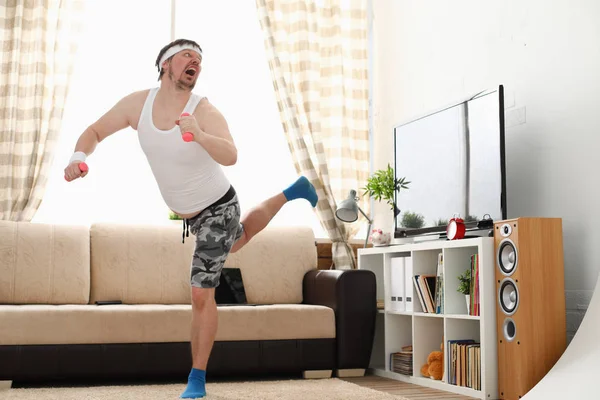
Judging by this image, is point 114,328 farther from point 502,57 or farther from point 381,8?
point 381,8

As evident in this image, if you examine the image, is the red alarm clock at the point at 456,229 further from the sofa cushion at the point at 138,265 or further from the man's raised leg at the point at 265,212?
the sofa cushion at the point at 138,265

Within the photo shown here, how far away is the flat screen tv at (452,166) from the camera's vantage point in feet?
11.3

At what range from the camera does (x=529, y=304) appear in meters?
3.02

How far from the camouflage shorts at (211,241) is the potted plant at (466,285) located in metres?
1.24

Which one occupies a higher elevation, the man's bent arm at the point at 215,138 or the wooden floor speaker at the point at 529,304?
the man's bent arm at the point at 215,138

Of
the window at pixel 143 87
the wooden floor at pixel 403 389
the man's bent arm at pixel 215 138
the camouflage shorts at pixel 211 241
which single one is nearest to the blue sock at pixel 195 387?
the camouflage shorts at pixel 211 241

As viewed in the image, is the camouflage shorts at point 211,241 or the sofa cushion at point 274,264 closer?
the camouflage shorts at point 211,241

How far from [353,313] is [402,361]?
39cm

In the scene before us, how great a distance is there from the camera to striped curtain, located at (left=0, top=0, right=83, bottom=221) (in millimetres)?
4363

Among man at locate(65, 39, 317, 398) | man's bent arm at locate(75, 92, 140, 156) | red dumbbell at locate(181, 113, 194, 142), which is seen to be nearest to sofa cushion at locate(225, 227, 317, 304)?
man at locate(65, 39, 317, 398)

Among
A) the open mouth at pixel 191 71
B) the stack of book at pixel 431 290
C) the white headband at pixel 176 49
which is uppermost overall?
the white headband at pixel 176 49

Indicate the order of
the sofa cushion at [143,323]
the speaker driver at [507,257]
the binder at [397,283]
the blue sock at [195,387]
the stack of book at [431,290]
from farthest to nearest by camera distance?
the binder at [397,283] < the stack of book at [431,290] < the sofa cushion at [143,323] < the speaker driver at [507,257] < the blue sock at [195,387]

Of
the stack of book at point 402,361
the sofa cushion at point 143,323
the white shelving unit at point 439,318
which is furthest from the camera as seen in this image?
the stack of book at point 402,361

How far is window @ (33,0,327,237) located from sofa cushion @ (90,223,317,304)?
383 mm
